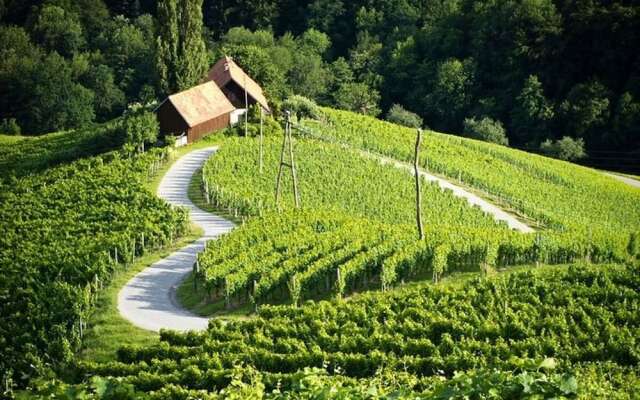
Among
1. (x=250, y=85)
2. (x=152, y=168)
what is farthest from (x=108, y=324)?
(x=250, y=85)

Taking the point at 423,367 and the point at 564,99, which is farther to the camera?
the point at 564,99

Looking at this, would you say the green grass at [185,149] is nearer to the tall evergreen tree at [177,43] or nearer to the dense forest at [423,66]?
the tall evergreen tree at [177,43]

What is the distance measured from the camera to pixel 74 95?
3565 inches

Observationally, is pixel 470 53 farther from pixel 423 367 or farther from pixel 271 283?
pixel 423 367

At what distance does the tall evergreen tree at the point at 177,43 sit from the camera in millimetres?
64375

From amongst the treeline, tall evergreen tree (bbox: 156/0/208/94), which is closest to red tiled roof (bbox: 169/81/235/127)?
tall evergreen tree (bbox: 156/0/208/94)

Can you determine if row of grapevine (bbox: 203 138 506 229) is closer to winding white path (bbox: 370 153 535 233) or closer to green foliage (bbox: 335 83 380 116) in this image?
winding white path (bbox: 370 153 535 233)

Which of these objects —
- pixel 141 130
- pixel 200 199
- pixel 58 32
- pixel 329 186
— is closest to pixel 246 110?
pixel 141 130

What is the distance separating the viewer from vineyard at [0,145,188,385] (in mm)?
33281

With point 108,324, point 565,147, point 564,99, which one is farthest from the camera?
point 564,99

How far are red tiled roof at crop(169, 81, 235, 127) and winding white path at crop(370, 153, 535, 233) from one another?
1015cm

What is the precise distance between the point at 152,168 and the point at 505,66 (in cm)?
4928

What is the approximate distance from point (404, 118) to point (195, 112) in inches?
1295

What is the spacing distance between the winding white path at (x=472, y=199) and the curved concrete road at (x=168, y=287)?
49.0ft
